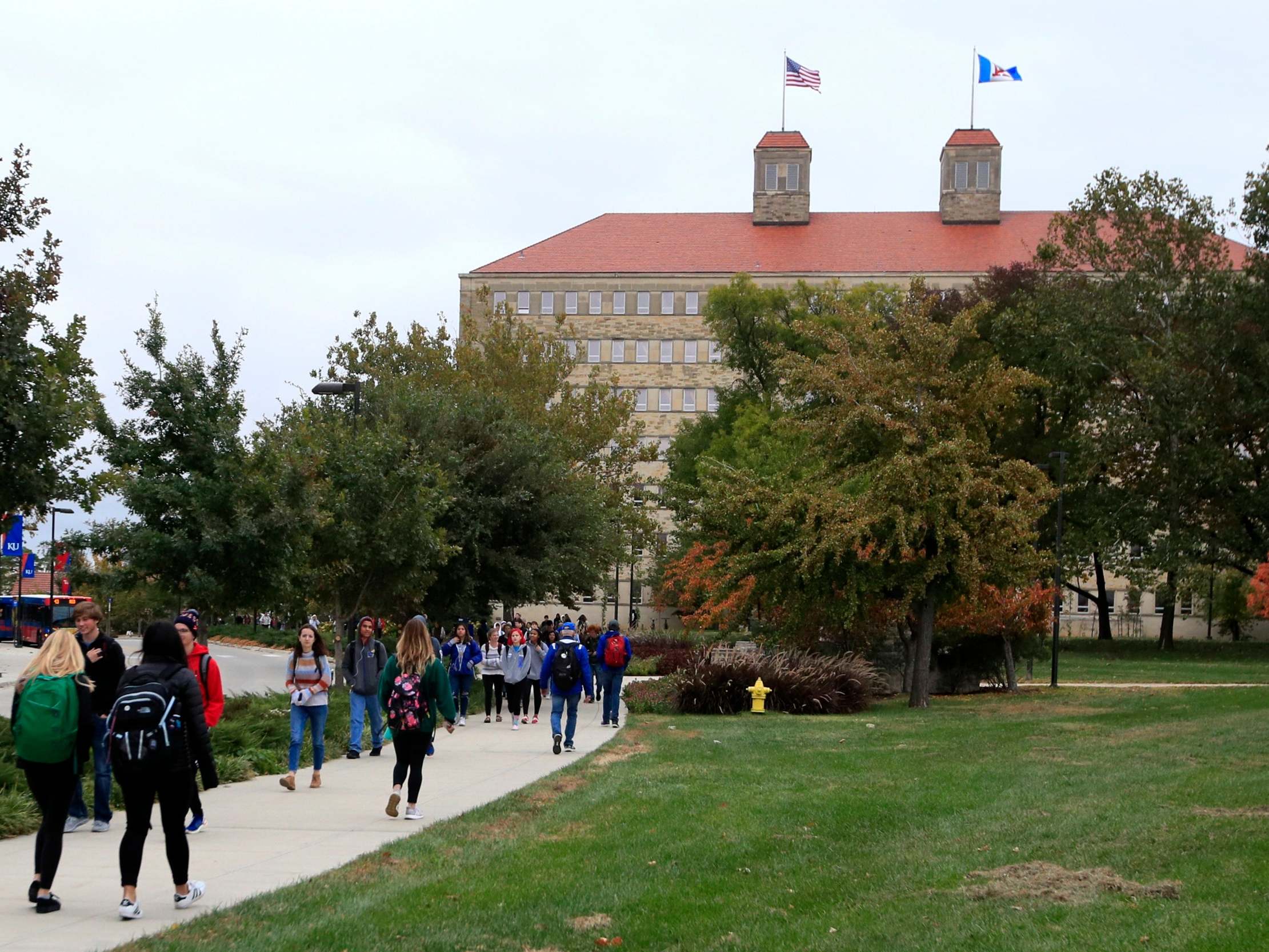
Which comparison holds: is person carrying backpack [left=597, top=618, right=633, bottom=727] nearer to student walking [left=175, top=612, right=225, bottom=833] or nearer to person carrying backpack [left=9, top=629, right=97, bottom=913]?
student walking [left=175, top=612, right=225, bottom=833]

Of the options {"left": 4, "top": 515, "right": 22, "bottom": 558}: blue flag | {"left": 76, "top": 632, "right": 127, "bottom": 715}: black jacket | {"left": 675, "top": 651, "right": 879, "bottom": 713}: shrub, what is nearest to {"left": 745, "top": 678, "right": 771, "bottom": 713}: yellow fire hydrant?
{"left": 675, "top": 651, "right": 879, "bottom": 713}: shrub

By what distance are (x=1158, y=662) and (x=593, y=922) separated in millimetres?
53031

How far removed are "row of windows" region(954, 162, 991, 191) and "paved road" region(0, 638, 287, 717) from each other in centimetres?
6416

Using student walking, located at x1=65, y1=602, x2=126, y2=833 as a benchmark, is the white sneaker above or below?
below

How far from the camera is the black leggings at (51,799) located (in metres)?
8.00

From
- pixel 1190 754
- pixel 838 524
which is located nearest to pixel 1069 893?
pixel 1190 754

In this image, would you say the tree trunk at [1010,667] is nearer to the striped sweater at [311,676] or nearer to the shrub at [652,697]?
the shrub at [652,697]

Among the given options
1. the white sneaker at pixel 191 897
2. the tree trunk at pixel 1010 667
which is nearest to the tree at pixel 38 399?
the white sneaker at pixel 191 897

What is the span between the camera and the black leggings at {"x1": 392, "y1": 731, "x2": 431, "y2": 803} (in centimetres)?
1162

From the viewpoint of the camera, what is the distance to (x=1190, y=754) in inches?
662

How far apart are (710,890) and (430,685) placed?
3.68 meters

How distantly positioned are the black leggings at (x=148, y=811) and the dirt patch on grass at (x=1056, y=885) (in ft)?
14.4

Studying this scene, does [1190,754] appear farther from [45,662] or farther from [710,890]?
[45,662]

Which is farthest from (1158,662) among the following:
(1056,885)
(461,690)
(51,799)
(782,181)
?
(782,181)
